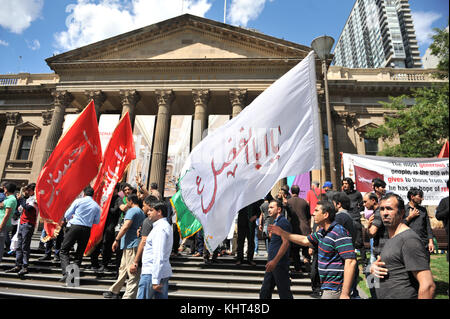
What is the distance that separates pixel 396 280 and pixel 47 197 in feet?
21.8

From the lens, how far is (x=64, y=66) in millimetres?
22844

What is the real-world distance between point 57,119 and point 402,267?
25.2 meters

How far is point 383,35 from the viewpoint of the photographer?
84.1 meters

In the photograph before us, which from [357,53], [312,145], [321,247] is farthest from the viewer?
[357,53]


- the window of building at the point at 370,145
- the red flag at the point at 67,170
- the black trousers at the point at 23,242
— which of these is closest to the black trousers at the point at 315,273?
the red flag at the point at 67,170

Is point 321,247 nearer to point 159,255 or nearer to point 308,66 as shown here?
point 159,255

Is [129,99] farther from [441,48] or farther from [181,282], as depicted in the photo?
[441,48]

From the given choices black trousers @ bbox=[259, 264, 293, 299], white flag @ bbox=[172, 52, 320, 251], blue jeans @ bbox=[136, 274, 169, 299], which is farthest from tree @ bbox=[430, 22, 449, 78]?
blue jeans @ bbox=[136, 274, 169, 299]

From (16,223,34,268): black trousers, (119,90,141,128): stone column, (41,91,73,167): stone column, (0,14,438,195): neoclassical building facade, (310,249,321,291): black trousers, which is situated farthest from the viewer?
(119,90,141,128): stone column

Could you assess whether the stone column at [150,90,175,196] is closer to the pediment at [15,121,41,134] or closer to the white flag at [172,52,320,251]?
the pediment at [15,121,41,134]

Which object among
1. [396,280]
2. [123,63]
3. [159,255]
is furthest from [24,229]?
[123,63]

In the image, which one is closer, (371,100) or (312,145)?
(312,145)

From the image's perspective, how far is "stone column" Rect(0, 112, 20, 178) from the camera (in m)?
25.8

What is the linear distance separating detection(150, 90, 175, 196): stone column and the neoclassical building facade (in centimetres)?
7
